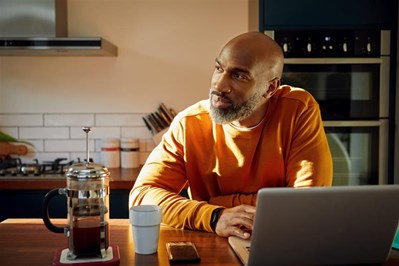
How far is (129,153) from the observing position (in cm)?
321

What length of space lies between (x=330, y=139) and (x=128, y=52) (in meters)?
1.43

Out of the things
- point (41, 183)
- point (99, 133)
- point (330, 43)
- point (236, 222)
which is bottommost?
point (41, 183)

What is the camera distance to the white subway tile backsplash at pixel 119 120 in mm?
3312

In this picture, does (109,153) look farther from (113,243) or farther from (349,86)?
(113,243)

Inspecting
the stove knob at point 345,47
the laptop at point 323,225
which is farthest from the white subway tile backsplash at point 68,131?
the laptop at point 323,225

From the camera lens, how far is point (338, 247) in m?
1.15

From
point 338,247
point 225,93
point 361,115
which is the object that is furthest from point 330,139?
point 338,247

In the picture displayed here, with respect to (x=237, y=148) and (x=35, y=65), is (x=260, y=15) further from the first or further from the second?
(x=35, y=65)

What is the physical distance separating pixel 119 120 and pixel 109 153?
25 centimetres

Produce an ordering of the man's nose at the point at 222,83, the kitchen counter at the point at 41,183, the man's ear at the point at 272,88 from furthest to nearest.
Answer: the kitchen counter at the point at 41,183 → the man's ear at the point at 272,88 → the man's nose at the point at 222,83

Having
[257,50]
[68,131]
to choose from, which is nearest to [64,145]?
[68,131]

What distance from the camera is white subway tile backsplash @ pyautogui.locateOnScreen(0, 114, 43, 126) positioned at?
3.29 m

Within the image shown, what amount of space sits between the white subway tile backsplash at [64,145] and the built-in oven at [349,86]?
1414 mm

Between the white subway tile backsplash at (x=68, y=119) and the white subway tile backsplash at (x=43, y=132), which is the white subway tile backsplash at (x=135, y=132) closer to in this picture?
the white subway tile backsplash at (x=68, y=119)
